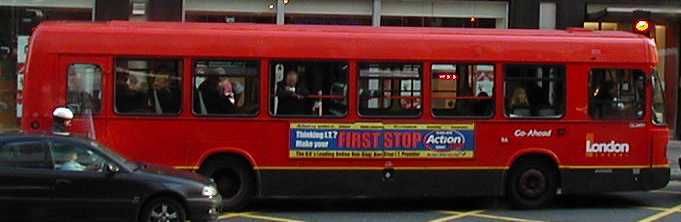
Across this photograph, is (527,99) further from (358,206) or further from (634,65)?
(358,206)

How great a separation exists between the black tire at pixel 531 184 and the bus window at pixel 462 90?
3.11 ft

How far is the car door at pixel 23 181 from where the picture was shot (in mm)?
8766

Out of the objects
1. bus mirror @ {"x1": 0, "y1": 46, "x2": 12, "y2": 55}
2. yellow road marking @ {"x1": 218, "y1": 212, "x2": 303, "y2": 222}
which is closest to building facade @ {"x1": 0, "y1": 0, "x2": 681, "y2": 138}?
bus mirror @ {"x1": 0, "y1": 46, "x2": 12, "y2": 55}

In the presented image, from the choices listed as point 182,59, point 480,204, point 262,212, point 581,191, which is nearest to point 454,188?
point 480,204

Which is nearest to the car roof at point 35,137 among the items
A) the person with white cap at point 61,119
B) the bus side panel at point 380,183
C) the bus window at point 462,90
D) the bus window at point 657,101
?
the person with white cap at point 61,119

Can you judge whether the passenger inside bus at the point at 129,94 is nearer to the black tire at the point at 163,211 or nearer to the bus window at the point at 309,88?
A: the bus window at the point at 309,88

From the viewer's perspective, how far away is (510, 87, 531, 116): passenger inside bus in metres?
11.5

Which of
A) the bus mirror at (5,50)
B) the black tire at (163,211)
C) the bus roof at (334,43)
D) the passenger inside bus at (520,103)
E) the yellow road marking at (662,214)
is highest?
the bus mirror at (5,50)

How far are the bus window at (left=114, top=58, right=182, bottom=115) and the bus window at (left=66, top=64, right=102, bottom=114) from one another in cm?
28

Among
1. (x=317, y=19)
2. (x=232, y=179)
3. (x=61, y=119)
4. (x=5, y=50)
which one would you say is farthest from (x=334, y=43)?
(x=5, y=50)

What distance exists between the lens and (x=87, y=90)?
10.9 metres

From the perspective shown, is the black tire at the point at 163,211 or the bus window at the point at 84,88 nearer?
the black tire at the point at 163,211

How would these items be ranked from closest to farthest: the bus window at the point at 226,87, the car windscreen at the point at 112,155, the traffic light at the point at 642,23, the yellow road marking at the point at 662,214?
the car windscreen at the point at 112,155, the yellow road marking at the point at 662,214, the bus window at the point at 226,87, the traffic light at the point at 642,23

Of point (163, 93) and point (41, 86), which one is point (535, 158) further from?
point (41, 86)
